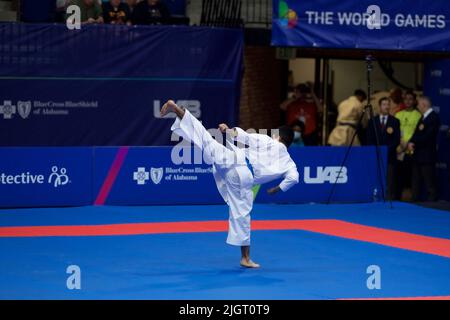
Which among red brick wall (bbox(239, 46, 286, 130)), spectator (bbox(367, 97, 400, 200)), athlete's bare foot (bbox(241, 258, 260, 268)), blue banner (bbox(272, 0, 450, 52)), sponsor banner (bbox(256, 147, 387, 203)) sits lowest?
athlete's bare foot (bbox(241, 258, 260, 268))

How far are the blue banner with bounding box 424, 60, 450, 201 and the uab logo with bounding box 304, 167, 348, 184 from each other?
2.26 m

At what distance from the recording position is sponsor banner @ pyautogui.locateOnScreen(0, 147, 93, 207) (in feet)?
56.4

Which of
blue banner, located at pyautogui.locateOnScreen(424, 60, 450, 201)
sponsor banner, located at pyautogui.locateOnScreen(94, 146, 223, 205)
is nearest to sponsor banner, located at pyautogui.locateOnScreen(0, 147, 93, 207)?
sponsor banner, located at pyautogui.locateOnScreen(94, 146, 223, 205)

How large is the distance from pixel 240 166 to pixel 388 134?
300 inches

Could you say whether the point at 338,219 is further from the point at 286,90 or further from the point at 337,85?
the point at 337,85

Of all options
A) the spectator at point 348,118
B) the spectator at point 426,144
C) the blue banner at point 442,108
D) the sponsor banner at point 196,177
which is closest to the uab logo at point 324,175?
the sponsor banner at point 196,177

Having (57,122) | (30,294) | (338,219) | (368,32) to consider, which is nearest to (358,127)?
(368,32)

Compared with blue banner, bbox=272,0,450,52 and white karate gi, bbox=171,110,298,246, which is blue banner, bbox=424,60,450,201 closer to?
blue banner, bbox=272,0,450,52

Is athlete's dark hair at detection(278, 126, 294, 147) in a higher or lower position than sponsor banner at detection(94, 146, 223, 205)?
higher

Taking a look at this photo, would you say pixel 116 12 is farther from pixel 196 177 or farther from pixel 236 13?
pixel 196 177

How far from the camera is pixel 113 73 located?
19328 millimetres

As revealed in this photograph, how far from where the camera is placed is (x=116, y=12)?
1959cm

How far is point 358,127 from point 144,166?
14.8 feet

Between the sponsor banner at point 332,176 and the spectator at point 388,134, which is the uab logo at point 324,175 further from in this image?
the spectator at point 388,134
